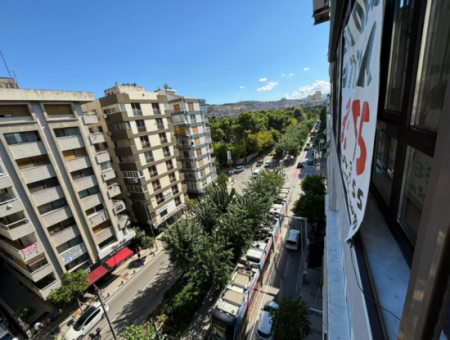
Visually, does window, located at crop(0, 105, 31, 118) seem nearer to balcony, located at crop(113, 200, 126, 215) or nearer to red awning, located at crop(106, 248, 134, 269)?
balcony, located at crop(113, 200, 126, 215)

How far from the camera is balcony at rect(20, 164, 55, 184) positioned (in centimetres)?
1263

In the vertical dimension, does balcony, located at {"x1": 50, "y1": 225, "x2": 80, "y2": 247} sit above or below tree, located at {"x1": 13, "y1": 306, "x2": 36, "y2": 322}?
above

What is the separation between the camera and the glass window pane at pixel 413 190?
2.08 metres

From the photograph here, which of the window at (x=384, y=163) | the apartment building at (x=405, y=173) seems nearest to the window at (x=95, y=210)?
the apartment building at (x=405, y=173)

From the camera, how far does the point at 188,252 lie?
45.6ft

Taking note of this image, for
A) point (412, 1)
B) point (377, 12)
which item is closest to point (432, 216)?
point (377, 12)

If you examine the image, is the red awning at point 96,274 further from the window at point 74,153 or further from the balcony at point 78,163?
the window at point 74,153

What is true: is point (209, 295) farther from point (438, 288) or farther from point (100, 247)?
point (438, 288)

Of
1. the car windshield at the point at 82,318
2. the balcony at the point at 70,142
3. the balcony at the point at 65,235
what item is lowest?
the car windshield at the point at 82,318

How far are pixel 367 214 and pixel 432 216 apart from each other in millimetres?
2868

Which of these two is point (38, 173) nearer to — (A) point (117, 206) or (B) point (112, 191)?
(B) point (112, 191)

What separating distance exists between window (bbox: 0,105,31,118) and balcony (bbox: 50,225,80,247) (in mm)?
8183

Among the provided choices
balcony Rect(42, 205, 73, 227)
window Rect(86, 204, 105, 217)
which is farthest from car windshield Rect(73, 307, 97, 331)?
window Rect(86, 204, 105, 217)

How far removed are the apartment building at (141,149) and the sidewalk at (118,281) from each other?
115 inches
